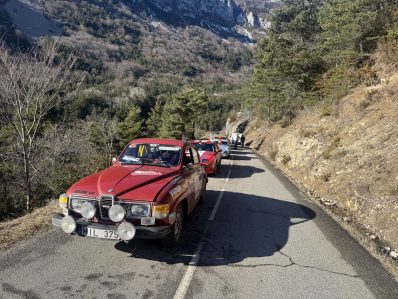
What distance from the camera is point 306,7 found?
2456 inches

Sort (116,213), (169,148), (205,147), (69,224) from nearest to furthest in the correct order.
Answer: (116,213) < (69,224) < (169,148) < (205,147)

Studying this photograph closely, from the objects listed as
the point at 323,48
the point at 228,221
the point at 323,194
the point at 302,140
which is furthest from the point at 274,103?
the point at 228,221

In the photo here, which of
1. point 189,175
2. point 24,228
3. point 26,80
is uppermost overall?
point 26,80

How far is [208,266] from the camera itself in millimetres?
5688

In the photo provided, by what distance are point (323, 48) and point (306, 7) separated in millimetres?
28659

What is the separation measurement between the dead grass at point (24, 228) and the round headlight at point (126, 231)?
2.21 m

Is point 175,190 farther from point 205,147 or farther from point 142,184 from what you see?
point 205,147

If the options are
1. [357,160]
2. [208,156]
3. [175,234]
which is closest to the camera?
[175,234]

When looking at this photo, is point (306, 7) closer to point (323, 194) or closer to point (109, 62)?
point (323, 194)

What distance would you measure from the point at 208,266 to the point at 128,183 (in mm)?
1857

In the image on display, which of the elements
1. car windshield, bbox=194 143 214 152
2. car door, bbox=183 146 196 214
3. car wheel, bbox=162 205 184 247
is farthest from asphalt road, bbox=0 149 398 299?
car windshield, bbox=194 143 214 152

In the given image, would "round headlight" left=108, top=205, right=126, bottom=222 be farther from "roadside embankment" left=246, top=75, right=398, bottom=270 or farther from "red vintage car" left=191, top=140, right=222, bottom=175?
"red vintage car" left=191, top=140, right=222, bottom=175

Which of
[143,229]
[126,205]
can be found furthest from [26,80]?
[143,229]

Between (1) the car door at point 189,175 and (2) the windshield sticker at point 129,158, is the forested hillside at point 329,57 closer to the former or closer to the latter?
(1) the car door at point 189,175
